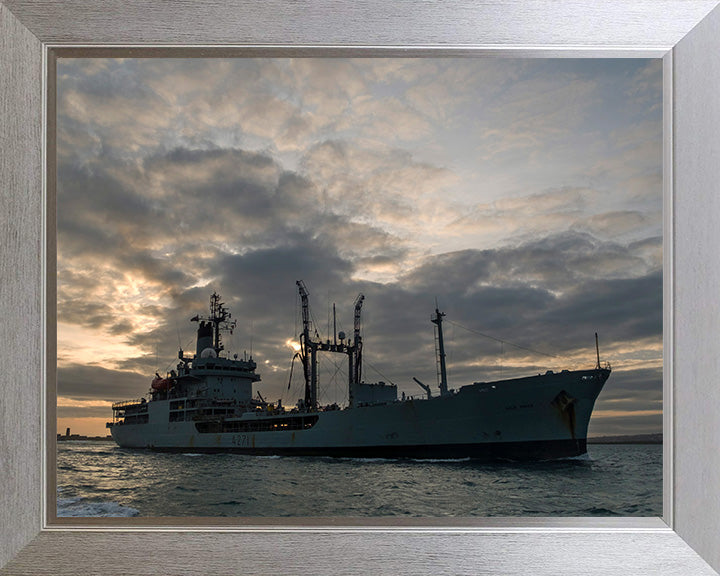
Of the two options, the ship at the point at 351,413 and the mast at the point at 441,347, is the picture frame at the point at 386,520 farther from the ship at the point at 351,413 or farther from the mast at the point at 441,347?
the mast at the point at 441,347

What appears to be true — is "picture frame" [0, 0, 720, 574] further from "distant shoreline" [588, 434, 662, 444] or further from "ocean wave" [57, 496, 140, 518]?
"ocean wave" [57, 496, 140, 518]

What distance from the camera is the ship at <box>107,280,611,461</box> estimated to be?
5340mm

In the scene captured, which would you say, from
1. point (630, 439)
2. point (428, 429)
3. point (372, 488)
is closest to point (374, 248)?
point (630, 439)

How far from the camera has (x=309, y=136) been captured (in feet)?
12.2

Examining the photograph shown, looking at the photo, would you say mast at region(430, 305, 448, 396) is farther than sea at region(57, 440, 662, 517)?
Yes

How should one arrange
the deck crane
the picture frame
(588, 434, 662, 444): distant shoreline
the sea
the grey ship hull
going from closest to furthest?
the picture frame
(588, 434, 662, 444): distant shoreline
the sea
the deck crane
the grey ship hull

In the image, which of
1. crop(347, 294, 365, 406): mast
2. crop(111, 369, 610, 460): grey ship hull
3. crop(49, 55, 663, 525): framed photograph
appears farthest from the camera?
crop(111, 369, 610, 460): grey ship hull

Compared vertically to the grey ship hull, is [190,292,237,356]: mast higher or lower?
higher

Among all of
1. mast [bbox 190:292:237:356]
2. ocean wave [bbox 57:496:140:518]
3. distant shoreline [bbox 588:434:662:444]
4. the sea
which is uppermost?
mast [bbox 190:292:237:356]

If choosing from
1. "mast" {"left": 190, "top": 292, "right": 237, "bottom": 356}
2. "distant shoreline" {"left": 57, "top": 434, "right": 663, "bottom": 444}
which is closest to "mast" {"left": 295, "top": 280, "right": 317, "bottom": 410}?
"mast" {"left": 190, "top": 292, "right": 237, "bottom": 356}

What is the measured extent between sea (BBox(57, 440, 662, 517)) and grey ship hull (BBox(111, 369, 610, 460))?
278 mm

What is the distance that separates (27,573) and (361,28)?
75.7 inches

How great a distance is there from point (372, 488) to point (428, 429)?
5.68 feet

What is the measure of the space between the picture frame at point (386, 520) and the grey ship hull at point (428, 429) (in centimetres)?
287
